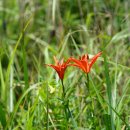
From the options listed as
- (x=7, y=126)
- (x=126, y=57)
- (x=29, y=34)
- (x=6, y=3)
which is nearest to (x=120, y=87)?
(x=126, y=57)

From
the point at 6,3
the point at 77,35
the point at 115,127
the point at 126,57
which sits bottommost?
→ the point at 115,127

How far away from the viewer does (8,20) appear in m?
3.62

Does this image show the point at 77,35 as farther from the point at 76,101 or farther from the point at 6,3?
the point at 76,101

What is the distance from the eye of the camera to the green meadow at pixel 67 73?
1.50 m

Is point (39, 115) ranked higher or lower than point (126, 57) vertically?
lower

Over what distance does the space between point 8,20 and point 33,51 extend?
25.4 inches

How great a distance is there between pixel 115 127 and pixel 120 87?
2.24ft

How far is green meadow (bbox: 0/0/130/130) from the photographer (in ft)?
4.94

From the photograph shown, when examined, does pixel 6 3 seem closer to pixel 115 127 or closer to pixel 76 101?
pixel 76 101

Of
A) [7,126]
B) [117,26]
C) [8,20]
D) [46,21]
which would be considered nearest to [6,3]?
[8,20]

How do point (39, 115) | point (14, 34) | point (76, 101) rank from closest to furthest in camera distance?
point (39, 115) < point (76, 101) < point (14, 34)

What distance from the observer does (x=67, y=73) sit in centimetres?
217

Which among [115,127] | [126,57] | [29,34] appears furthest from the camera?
[29,34]

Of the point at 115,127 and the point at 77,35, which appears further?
the point at 77,35
